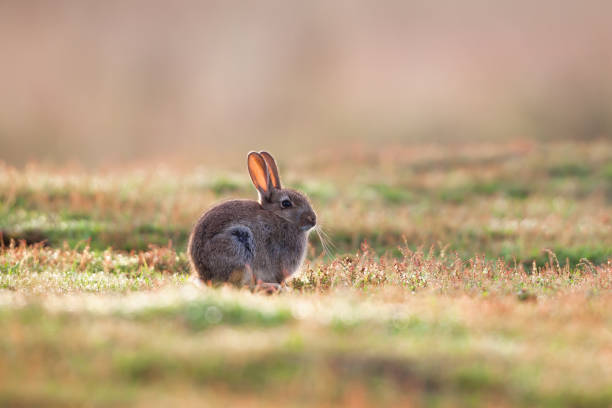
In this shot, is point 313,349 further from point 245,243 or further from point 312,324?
point 245,243

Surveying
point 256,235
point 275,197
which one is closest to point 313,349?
point 256,235

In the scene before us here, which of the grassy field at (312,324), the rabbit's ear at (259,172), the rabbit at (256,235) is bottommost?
the grassy field at (312,324)

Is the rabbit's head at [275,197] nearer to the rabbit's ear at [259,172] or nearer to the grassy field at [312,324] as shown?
the rabbit's ear at [259,172]

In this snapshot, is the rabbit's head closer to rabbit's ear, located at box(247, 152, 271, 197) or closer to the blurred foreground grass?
rabbit's ear, located at box(247, 152, 271, 197)

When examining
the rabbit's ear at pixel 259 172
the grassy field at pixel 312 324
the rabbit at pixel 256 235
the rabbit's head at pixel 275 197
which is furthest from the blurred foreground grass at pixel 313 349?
the rabbit's ear at pixel 259 172

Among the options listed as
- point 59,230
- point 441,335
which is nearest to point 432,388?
point 441,335

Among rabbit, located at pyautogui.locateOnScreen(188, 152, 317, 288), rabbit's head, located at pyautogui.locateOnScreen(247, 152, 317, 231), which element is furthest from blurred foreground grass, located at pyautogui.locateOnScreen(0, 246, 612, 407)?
rabbit's head, located at pyautogui.locateOnScreen(247, 152, 317, 231)

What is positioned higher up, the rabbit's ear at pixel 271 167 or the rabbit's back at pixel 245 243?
the rabbit's ear at pixel 271 167

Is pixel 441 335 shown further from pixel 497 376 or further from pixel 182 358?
pixel 182 358
